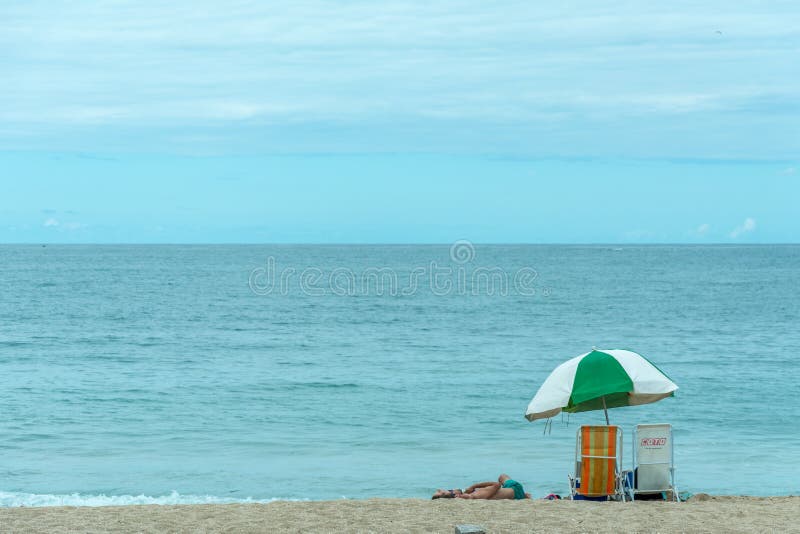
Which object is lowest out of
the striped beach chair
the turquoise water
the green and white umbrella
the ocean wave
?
the ocean wave

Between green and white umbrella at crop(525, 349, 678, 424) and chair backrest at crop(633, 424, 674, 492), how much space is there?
0.39 metres

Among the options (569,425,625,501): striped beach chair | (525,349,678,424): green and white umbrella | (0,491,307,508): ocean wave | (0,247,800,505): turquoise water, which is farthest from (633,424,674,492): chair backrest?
(0,491,307,508): ocean wave

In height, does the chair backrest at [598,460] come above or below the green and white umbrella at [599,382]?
below

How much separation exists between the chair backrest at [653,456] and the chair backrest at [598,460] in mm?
331

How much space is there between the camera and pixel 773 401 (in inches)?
776

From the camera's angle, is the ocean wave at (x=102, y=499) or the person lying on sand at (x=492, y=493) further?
the ocean wave at (x=102, y=499)

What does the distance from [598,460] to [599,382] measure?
39.5 inches

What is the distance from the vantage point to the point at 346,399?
66.1 ft

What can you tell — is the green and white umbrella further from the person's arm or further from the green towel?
the person's arm

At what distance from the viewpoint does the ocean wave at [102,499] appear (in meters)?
11.9

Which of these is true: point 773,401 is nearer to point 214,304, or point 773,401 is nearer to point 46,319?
point 46,319

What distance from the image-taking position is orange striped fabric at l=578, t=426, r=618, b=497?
966cm

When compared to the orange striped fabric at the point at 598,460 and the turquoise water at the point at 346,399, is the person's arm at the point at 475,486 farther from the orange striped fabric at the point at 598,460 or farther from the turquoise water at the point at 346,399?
the turquoise water at the point at 346,399

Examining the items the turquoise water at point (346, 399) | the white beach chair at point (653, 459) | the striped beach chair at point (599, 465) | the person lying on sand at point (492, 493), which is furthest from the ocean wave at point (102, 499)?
the white beach chair at point (653, 459)
